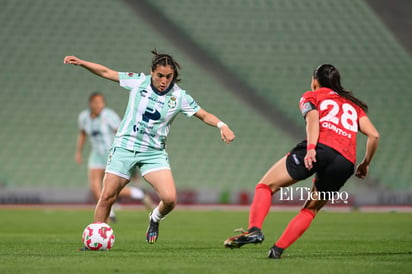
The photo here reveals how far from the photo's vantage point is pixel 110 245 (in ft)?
25.1

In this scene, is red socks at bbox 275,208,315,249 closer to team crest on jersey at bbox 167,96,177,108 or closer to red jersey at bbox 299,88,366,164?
red jersey at bbox 299,88,366,164

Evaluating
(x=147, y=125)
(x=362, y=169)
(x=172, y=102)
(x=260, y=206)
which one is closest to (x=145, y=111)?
(x=147, y=125)

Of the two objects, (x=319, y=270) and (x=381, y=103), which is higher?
(x=381, y=103)

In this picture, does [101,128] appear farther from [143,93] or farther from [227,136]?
[227,136]

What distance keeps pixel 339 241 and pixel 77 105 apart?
47.1 feet

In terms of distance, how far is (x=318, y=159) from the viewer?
6.61 meters

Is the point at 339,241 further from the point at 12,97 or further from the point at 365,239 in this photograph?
the point at 12,97

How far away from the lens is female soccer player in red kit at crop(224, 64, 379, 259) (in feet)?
21.7

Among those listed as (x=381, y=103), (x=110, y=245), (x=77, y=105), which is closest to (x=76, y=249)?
(x=110, y=245)

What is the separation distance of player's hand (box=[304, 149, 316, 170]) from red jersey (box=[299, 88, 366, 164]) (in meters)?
0.25

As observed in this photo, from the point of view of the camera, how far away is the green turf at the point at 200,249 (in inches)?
237

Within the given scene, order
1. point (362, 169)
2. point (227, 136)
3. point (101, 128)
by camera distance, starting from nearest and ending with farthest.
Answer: point (362, 169) → point (227, 136) → point (101, 128)

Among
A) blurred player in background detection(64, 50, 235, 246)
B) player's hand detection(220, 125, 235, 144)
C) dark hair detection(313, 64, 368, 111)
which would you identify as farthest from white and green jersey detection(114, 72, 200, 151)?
dark hair detection(313, 64, 368, 111)

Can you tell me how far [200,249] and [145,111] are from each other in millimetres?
1590
